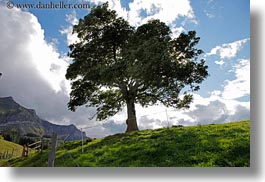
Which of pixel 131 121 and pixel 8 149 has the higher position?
pixel 131 121

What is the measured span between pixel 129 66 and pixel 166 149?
2.39 m

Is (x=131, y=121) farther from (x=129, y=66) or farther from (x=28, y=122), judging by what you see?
(x=28, y=122)

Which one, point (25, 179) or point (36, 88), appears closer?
point (25, 179)

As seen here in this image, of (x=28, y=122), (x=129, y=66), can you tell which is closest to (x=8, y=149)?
(x=28, y=122)

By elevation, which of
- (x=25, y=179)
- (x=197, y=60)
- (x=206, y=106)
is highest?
(x=197, y=60)

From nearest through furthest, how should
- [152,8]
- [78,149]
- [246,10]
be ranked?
1. [246,10]
2. [152,8]
3. [78,149]

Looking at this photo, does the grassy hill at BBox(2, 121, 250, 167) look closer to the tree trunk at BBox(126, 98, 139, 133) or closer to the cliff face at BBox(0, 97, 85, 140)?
the tree trunk at BBox(126, 98, 139, 133)

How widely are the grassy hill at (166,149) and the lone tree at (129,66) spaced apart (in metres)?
0.57

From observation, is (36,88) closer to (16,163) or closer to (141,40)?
(16,163)

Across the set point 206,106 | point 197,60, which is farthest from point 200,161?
point 197,60

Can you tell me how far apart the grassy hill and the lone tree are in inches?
22.5

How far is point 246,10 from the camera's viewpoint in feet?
26.1

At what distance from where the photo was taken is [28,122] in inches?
356

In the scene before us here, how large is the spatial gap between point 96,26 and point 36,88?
3079mm
